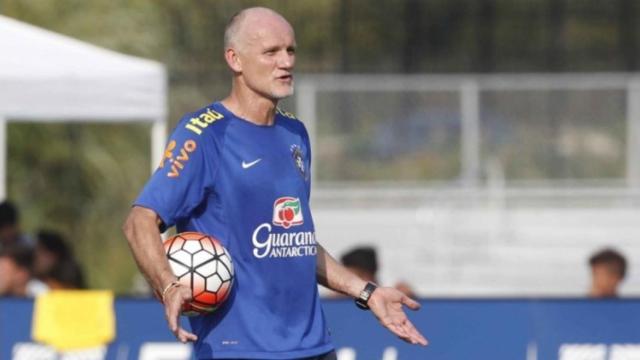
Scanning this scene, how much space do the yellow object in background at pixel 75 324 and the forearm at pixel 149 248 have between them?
3655mm

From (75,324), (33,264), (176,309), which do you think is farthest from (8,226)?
(176,309)

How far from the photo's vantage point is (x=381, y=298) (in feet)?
20.4

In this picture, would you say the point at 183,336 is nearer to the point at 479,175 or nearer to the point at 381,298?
the point at 381,298

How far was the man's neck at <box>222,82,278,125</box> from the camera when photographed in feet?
20.2

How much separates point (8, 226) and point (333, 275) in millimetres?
6924

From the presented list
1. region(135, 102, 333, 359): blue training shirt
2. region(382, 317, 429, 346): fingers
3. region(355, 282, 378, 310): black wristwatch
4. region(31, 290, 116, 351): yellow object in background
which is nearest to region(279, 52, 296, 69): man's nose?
region(135, 102, 333, 359): blue training shirt

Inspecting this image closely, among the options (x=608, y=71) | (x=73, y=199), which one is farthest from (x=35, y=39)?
(x=73, y=199)

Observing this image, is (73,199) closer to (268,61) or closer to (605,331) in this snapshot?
(605,331)

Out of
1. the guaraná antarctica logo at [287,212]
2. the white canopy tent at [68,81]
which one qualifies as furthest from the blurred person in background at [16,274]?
the guaraná antarctica logo at [287,212]

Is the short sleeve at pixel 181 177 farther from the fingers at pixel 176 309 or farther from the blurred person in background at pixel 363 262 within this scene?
the blurred person in background at pixel 363 262

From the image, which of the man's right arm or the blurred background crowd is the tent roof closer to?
the blurred background crowd

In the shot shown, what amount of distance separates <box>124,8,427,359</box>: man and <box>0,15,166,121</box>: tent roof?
18.0ft

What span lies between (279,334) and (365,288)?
403 mm

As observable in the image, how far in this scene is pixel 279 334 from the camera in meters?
6.08
